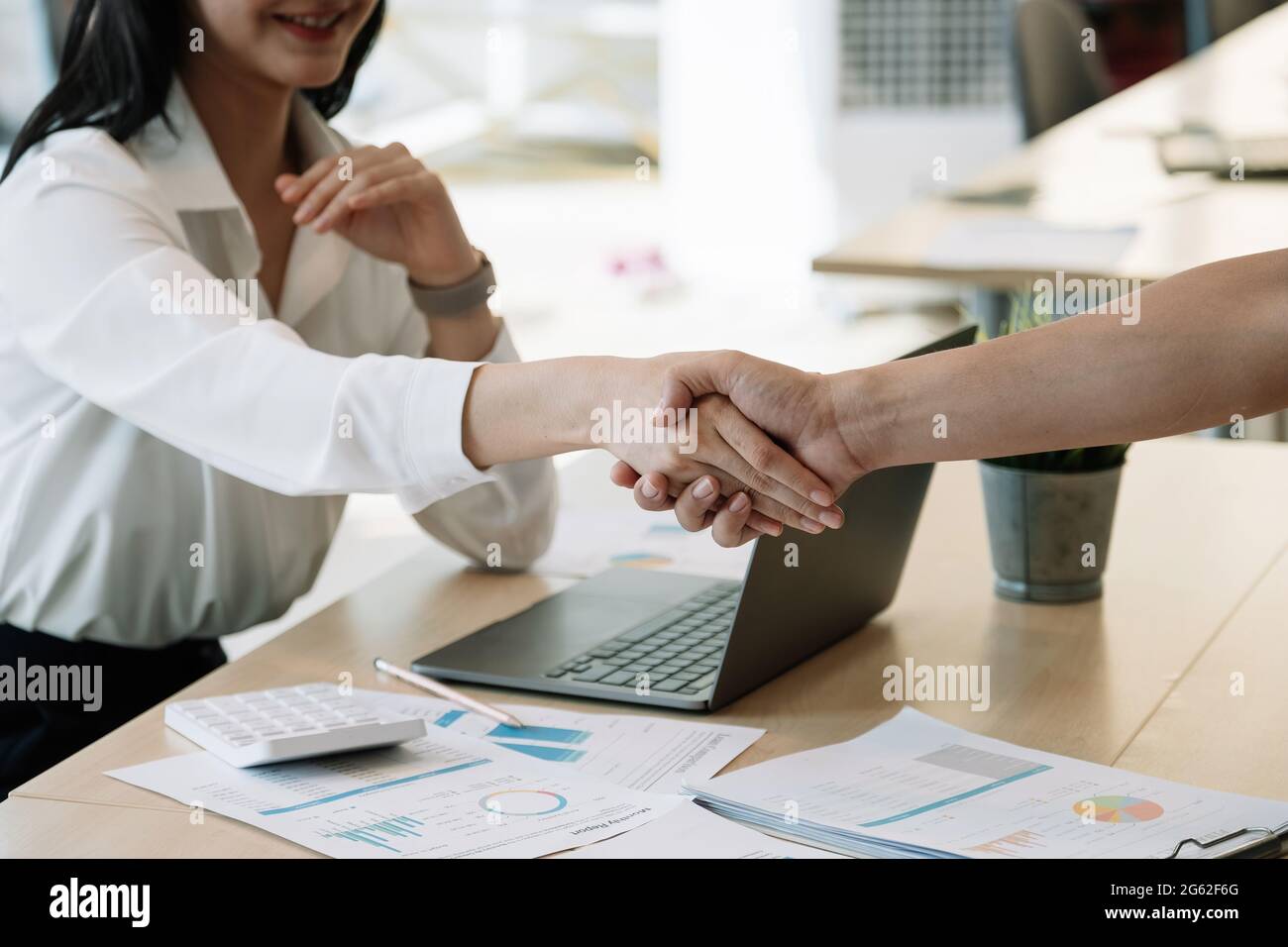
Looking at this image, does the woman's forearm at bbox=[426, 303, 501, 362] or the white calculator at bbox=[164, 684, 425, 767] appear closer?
the white calculator at bbox=[164, 684, 425, 767]

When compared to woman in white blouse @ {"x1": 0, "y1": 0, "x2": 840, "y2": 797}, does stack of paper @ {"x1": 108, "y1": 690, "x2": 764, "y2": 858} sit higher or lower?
lower

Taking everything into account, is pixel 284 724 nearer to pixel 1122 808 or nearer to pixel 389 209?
pixel 1122 808

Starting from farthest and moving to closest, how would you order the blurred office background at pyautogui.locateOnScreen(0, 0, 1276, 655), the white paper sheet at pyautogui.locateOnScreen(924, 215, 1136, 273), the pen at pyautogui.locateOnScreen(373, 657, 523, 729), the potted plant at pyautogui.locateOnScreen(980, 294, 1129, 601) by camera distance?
1. the blurred office background at pyautogui.locateOnScreen(0, 0, 1276, 655)
2. the white paper sheet at pyautogui.locateOnScreen(924, 215, 1136, 273)
3. the potted plant at pyautogui.locateOnScreen(980, 294, 1129, 601)
4. the pen at pyautogui.locateOnScreen(373, 657, 523, 729)

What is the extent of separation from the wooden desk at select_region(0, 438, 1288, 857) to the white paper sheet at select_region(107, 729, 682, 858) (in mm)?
25

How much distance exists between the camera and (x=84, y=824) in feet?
3.05

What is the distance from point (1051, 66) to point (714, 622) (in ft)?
8.70

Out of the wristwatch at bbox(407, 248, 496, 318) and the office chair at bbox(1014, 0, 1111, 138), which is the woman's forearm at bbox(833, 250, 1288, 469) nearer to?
the wristwatch at bbox(407, 248, 496, 318)

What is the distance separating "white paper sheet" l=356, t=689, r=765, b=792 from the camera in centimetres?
101

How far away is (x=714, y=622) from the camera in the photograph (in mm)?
1290

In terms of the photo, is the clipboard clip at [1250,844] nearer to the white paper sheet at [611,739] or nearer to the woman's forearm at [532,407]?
the white paper sheet at [611,739]

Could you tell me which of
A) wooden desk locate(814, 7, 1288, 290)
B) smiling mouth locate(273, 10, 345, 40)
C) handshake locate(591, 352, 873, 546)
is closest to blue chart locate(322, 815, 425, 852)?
handshake locate(591, 352, 873, 546)

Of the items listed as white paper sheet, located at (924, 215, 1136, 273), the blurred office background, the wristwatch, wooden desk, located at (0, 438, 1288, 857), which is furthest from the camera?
the blurred office background
